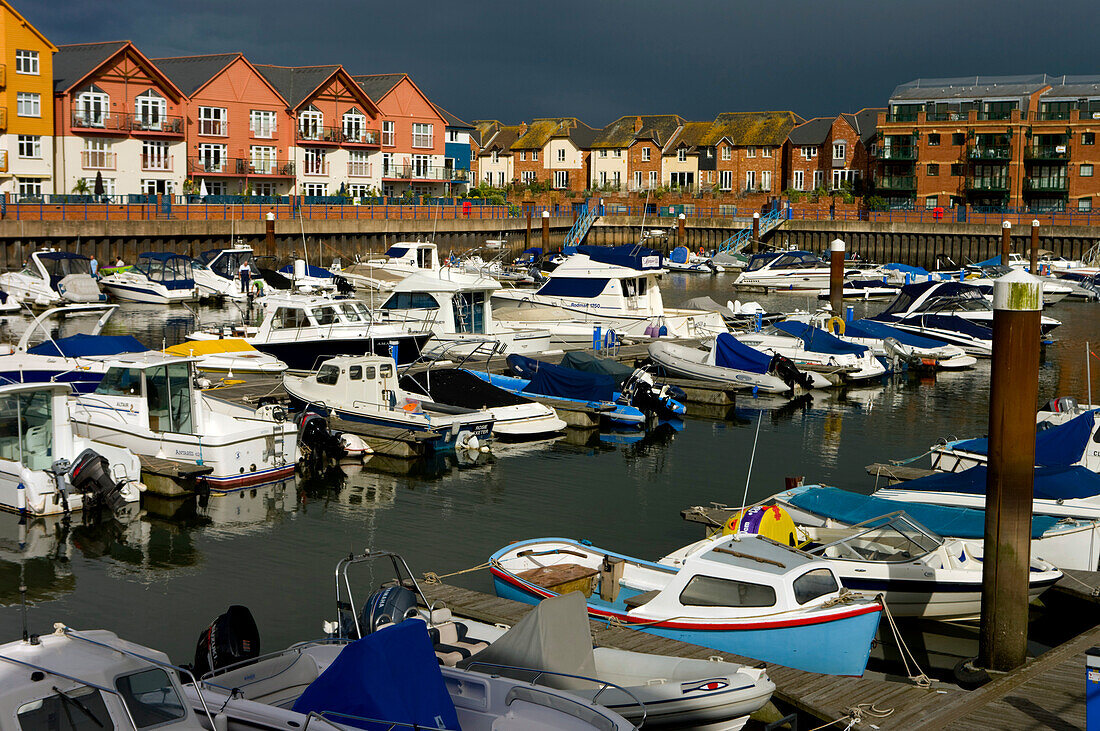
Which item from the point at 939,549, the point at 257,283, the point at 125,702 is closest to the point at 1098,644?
the point at 939,549

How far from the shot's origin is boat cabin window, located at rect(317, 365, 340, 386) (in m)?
24.8

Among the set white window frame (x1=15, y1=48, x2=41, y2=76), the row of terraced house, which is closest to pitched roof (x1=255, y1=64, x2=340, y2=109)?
the row of terraced house

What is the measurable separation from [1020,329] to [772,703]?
4.72m

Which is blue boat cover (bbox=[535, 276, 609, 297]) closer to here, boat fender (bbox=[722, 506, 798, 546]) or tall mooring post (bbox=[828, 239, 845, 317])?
tall mooring post (bbox=[828, 239, 845, 317])

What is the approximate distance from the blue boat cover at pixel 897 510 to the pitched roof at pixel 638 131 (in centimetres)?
9040

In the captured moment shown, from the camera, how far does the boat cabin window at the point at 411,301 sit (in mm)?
33375

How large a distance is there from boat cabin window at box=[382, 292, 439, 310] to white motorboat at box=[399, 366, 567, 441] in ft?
22.6

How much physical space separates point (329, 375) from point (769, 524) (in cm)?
1205

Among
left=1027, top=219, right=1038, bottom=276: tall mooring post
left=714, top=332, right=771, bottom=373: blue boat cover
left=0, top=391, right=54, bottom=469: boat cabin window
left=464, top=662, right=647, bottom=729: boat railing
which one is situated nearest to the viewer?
left=464, top=662, right=647, bottom=729: boat railing

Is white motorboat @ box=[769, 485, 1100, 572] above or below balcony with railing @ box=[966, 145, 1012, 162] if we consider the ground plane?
below

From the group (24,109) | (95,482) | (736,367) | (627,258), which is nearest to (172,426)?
(95,482)

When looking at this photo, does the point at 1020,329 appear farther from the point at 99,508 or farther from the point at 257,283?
the point at 257,283

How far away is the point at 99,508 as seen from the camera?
1917 centimetres

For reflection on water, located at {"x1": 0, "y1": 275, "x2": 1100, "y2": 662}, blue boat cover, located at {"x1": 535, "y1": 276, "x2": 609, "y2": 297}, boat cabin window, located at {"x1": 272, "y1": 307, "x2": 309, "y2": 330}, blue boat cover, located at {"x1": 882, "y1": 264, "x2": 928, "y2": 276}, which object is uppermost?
blue boat cover, located at {"x1": 882, "y1": 264, "x2": 928, "y2": 276}
